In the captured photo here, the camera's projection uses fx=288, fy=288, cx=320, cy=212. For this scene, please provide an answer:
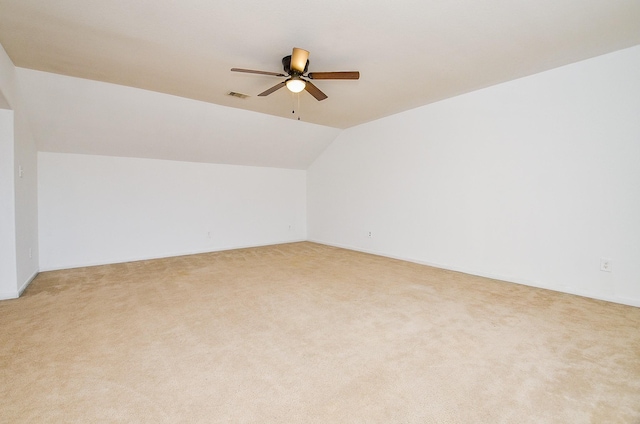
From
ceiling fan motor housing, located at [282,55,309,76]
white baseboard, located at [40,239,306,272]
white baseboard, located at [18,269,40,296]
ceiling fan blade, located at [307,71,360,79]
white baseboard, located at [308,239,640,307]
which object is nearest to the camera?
ceiling fan blade, located at [307,71,360,79]

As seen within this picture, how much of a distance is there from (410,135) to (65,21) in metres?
4.45

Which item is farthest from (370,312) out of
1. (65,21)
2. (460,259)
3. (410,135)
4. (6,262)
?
(6,262)

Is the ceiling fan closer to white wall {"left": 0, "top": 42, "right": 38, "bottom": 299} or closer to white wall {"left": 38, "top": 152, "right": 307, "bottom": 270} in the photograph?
white wall {"left": 0, "top": 42, "right": 38, "bottom": 299}

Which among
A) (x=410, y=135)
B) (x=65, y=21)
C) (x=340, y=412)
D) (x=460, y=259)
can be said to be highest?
(x=65, y=21)

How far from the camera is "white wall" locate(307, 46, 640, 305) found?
2.96 meters

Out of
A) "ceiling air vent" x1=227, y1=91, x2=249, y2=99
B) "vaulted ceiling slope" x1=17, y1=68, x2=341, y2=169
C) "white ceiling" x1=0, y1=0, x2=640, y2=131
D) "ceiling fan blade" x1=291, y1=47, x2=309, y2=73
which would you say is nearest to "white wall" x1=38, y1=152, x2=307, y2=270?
"vaulted ceiling slope" x1=17, y1=68, x2=341, y2=169

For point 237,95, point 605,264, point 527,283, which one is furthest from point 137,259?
point 605,264

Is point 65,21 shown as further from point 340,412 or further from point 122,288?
point 340,412

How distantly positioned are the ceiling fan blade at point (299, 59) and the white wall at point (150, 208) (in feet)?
12.2

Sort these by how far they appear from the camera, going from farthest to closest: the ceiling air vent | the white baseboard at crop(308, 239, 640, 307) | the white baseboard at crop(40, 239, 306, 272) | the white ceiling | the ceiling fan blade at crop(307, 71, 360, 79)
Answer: the white baseboard at crop(40, 239, 306, 272) < the ceiling air vent < the white baseboard at crop(308, 239, 640, 307) < the ceiling fan blade at crop(307, 71, 360, 79) < the white ceiling

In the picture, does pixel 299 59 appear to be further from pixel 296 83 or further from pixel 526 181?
pixel 526 181

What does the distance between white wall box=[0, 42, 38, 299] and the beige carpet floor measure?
29 centimetres

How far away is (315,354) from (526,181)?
3330 mm

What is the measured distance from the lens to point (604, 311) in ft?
8.98
